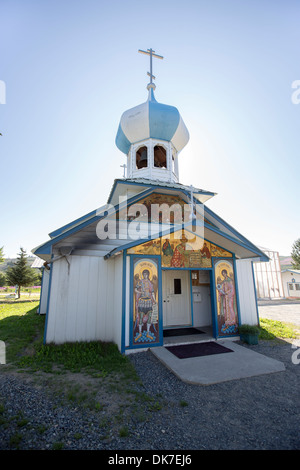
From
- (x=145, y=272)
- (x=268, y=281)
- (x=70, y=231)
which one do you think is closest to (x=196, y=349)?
(x=145, y=272)

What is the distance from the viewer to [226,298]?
26.7ft

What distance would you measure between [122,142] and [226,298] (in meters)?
10.3

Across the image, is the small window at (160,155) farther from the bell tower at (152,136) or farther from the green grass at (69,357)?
the green grass at (69,357)

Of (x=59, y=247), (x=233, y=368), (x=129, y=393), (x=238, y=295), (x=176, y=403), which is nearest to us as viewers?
(x=176, y=403)

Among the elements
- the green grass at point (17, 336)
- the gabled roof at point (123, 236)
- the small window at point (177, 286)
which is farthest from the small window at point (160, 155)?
the green grass at point (17, 336)

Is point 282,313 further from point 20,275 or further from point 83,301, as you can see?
point 20,275

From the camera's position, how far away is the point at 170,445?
116 inches

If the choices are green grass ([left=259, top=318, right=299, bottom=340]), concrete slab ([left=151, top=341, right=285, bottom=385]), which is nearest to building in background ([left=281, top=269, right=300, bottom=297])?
green grass ([left=259, top=318, right=299, bottom=340])

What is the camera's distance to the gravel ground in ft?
9.71

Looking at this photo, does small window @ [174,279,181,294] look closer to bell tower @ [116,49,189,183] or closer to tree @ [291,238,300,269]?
bell tower @ [116,49,189,183]

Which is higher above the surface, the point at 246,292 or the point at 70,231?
the point at 70,231

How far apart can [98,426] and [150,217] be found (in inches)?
268
